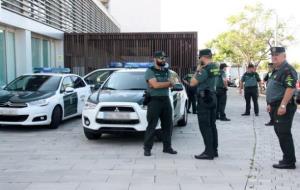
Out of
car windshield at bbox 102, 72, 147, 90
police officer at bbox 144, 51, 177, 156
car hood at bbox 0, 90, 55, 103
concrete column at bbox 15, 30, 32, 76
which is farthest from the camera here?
concrete column at bbox 15, 30, 32, 76

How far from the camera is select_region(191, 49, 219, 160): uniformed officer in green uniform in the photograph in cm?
695

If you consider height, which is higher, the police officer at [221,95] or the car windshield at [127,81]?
the car windshield at [127,81]

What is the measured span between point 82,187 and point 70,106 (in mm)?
6286

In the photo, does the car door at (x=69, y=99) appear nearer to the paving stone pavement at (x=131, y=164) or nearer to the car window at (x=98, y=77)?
the paving stone pavement at (x=131, y=164)

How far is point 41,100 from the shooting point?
401 inches

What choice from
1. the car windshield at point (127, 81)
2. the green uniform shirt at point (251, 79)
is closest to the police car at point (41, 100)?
the car windshield at point (127, 81)

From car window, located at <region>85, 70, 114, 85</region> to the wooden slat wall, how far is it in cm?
546

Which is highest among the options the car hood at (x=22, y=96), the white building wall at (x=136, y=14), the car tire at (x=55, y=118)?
the white building wall at (x=136, y=14)

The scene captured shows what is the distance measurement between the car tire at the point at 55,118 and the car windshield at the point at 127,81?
160cm

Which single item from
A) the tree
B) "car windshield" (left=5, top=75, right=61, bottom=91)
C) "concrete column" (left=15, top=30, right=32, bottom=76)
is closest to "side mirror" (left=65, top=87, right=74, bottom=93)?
"car windshield" (left=5, top=75, right=61, bottom=91)

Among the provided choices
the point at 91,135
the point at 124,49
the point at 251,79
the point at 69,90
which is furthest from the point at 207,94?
the point at 124,49

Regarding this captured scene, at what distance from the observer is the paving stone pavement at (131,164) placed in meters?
5.72

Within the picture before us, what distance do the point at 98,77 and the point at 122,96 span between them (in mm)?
6759

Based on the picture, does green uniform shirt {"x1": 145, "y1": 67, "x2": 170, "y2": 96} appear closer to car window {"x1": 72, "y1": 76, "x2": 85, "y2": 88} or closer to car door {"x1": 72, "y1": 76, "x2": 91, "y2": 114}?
car door {"x1": 72, "y1": 76, "x2": 91, "y2": 114}
